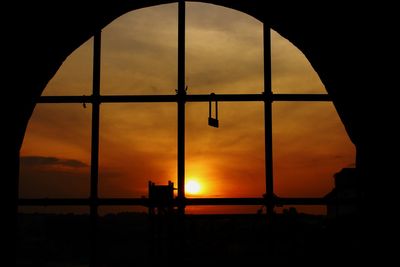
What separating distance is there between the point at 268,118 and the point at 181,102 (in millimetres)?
606

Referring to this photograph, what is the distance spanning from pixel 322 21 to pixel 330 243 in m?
4.59

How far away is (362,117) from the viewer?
3.09 metres

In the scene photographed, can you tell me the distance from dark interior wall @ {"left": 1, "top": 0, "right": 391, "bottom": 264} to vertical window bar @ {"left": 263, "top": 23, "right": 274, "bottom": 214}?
0.21 meters

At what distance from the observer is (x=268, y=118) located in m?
3.59

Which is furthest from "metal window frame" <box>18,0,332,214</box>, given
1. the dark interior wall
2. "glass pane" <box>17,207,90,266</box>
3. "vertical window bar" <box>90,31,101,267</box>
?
"glass pane" <box>17,207,90,266</box>

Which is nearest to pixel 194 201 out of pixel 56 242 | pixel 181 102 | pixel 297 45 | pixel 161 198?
pixel 161 198

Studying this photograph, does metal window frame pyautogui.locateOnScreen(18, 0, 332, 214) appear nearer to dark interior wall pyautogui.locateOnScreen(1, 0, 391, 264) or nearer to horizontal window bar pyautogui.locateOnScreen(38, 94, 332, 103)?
horizontal window bar pyautogui.locateOnScreen(38, 94, 332, 103)

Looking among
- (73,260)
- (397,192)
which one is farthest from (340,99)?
(73,260)

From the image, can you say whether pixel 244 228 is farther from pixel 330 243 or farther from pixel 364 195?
pixel 364 195

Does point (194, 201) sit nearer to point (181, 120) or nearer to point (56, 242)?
point (181, 120)

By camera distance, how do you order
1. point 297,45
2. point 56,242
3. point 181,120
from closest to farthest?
point 297,45
point 181,120
point 56,242

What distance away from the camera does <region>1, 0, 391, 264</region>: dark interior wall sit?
2.99 meters

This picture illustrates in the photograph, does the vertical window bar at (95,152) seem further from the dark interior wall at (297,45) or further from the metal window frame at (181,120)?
the dark interior wall at (297,45)

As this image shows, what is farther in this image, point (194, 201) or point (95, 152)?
point (95, 152)
